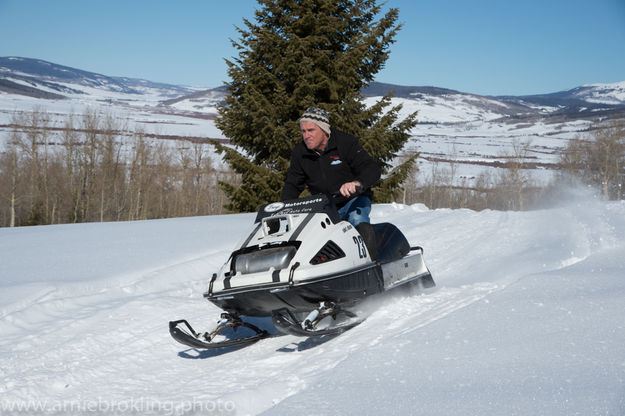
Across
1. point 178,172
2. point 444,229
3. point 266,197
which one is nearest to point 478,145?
point 178,172

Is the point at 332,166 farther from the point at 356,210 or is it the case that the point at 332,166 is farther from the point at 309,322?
the point at 309,322

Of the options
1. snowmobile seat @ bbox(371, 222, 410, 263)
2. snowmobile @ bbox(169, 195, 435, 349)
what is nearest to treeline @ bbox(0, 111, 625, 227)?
snowmobile seat @ bbox(371, 222, 410, 263)

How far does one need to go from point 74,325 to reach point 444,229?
6.25m

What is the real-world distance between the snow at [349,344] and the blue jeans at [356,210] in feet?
2.60

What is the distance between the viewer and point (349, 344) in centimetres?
402

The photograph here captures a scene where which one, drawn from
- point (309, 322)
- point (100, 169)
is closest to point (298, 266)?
point (309, 322)

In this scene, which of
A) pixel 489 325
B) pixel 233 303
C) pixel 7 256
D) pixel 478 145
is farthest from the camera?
pixel 478 145

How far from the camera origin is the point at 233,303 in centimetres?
436

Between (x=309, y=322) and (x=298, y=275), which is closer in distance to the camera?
(x=298, y=275)

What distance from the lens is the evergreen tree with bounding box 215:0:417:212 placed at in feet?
61.2

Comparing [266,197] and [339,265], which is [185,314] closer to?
[339,265]

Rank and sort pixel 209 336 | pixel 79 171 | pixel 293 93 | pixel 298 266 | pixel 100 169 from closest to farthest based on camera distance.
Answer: pixel 298 266, pixel 209 336, pixel 293 93, pixel 79 171, pixel 100 169

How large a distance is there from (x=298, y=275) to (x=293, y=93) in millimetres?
15555

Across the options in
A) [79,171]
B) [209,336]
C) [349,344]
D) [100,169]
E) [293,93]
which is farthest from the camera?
[100,169]
